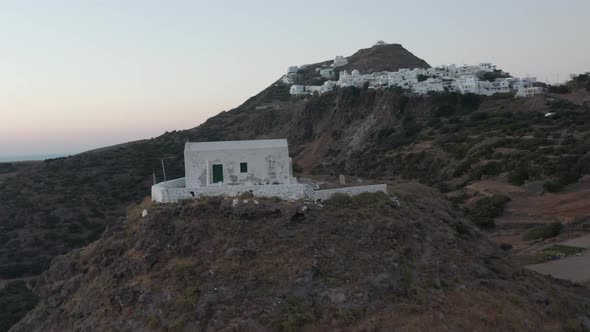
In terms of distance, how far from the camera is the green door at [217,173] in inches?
747

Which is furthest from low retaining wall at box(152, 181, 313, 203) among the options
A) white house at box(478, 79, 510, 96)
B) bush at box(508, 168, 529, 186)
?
white house at box(478, 79, 510, 96)

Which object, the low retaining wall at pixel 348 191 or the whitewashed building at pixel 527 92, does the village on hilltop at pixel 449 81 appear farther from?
the low retaining wall at pixel 348 191

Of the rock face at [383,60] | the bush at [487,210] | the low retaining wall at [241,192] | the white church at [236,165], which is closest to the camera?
the low retaining wall at [241,192]

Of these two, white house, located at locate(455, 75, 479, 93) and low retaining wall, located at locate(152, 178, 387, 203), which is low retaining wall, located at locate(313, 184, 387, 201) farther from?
white house, located at locate(455, 75, 479, 93)

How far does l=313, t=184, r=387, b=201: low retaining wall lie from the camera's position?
17.2 meters

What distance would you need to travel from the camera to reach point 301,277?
533 inches

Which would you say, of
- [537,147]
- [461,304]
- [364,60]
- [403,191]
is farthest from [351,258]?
[364,60]

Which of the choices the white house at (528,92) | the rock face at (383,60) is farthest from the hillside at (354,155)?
the rock face at (383,60)

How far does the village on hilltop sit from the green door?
48895mm

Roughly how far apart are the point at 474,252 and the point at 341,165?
36.1 metres

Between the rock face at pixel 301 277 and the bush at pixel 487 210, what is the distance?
32.2 feet

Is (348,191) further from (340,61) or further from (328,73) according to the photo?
(340,61)

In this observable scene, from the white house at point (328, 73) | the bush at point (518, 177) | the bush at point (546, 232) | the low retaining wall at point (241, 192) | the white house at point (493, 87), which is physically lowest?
the bush at point (546, 232)

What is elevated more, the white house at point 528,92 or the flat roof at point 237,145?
the white house at point 528,92
